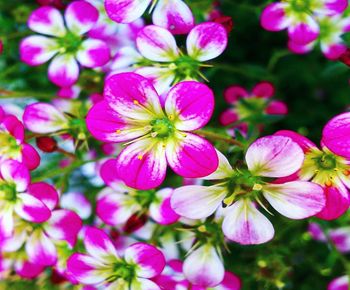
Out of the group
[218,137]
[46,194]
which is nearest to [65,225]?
[46,194]

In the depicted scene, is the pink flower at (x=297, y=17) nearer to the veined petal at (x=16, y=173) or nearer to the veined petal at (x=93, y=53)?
the veined petal at (x=93, y=53)

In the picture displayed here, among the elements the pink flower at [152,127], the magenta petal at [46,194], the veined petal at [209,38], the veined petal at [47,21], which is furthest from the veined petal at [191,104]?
the veined petal at [47,21]

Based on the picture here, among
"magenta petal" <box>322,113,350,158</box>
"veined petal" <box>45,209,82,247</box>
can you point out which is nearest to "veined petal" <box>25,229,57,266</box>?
"veined petal" <box>45,209,82,247</box>

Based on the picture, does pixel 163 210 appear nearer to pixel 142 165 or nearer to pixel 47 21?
pixel 142 165

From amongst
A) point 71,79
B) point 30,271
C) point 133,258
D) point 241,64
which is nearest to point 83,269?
point 133,258

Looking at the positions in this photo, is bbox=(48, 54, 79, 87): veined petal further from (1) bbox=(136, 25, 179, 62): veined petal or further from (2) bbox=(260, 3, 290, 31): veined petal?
(2) bbox=(260, 3, 290, 31): veined petal

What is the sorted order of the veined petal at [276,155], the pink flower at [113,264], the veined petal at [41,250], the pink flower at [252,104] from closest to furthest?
the veined petal at [276,155] → the pink flower at [113,264] → the veined petal at [41,250] → the pink flower at [252,104]
